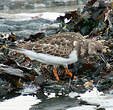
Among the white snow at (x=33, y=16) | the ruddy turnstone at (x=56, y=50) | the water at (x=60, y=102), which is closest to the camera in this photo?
the water at (x=60, y=102)

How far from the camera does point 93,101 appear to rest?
5.38 meters

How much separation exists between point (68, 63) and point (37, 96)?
92 centimetres

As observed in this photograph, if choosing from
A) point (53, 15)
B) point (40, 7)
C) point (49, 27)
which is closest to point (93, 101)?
point (49, 27)

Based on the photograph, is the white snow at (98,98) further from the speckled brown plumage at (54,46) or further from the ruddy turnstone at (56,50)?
the speckled brown plumage at (54,46)

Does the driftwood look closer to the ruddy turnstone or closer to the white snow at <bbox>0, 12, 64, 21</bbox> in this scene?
the ruddy turnstone

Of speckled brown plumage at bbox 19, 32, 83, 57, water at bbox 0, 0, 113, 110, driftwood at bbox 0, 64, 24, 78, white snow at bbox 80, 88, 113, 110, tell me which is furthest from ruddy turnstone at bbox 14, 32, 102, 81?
white snow at bbox 80, 88, 113, 110

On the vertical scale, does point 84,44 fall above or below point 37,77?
above

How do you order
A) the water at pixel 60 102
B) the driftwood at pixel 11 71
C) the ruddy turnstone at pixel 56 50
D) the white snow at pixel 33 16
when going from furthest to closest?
the white snow at pixel 33 16, the ruddy turnstone at pixel 56 50, the driftwood at pixel 11 71, the water at pixel 60 102

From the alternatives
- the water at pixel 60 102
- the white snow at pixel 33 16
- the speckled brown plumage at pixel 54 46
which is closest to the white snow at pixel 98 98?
the water at pixel 60 102

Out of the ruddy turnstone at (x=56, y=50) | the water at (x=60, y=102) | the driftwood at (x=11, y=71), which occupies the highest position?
the ruddy turnstone at (x=56, y=50)

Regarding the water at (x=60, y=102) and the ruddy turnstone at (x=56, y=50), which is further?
the ruddy turnstone at (x=56, y=50)

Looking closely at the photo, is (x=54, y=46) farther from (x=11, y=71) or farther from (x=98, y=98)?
(x=98, y=98)

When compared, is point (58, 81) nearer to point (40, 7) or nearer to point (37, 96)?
point (37, 96)

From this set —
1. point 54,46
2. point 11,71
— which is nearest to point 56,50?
point 54,46
